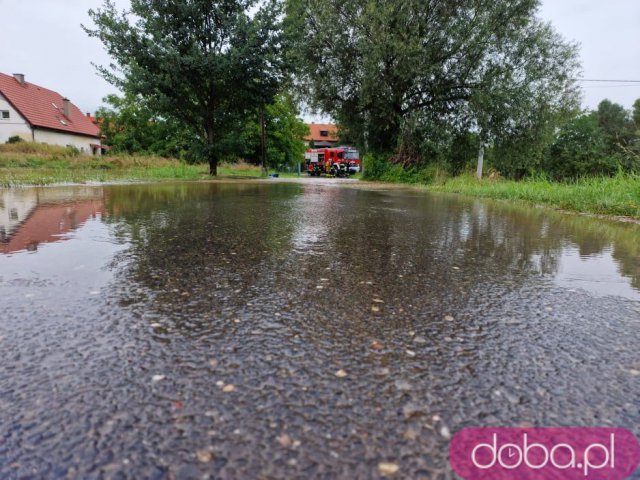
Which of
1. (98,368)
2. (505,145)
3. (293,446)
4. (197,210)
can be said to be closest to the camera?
(293,446)

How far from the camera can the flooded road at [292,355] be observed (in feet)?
4.00

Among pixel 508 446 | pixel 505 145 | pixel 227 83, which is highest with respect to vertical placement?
pixel 227 83

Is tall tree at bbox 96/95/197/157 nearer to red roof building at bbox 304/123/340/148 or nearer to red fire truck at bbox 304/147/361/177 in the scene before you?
red fire truck at bbox 304/147/361/177

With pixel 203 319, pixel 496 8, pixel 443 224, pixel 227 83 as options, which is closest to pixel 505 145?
pixel 496 8

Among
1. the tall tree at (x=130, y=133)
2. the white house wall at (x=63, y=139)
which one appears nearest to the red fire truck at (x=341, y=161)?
the tall tree at (x=130, y=133)

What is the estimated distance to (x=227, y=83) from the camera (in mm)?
21125

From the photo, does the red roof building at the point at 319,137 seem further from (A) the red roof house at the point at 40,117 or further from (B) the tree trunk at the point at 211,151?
(B) the tree trunk at the point at 211,151

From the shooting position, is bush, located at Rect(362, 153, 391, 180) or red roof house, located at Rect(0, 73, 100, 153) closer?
bush, located at Rect(362, 153, 391, 180)

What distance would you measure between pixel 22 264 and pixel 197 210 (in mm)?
3869

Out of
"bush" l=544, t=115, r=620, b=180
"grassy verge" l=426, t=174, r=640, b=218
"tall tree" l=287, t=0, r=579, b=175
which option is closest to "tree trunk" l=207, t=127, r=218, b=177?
"tall tree" l=287, t=0, r=579, b=175

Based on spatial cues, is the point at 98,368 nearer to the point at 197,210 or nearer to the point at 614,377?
the point at 614,377

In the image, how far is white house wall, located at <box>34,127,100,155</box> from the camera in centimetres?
4022
